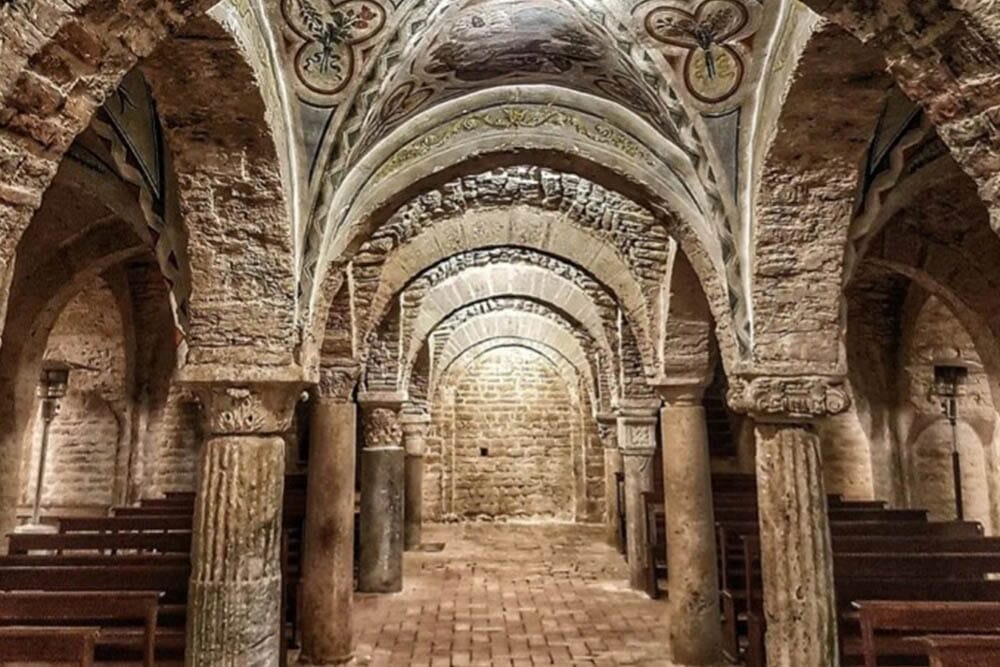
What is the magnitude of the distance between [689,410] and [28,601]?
500 cm

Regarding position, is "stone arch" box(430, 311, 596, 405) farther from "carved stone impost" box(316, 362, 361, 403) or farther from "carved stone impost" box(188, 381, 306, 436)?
"carved stone impost" box(188, 381, 306, 436)

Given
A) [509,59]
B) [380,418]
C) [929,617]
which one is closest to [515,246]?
[380,418]

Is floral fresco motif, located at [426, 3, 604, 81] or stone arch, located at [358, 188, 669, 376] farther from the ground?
floral fresco motif, located at [426, 3, 604, 81]

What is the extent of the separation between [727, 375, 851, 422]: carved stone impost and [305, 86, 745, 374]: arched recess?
0.51m

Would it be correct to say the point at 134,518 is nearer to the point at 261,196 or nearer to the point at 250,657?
the point at 250,657

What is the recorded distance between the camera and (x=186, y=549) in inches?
239

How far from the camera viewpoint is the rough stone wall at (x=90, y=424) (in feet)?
33.5

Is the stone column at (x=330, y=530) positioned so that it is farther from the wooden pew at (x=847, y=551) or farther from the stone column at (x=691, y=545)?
the wooden pew at (x=847, y=551)

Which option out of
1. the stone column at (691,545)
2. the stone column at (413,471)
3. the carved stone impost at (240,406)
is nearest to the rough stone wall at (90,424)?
the stone column at (413,471)

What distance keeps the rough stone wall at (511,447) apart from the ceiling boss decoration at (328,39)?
13452 mm

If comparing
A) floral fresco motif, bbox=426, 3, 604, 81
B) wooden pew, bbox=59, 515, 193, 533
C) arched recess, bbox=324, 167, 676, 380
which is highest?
floral fresco motif, bbox=426, 3, 604, 81

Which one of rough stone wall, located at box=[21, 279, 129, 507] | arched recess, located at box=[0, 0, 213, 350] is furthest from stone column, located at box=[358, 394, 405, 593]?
arched recess, located at box=[0, 0, 213, 350]

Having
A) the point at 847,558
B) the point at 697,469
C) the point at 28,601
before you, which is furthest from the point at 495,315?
the point at 28,601

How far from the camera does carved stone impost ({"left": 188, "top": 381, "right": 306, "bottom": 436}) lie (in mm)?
4309
